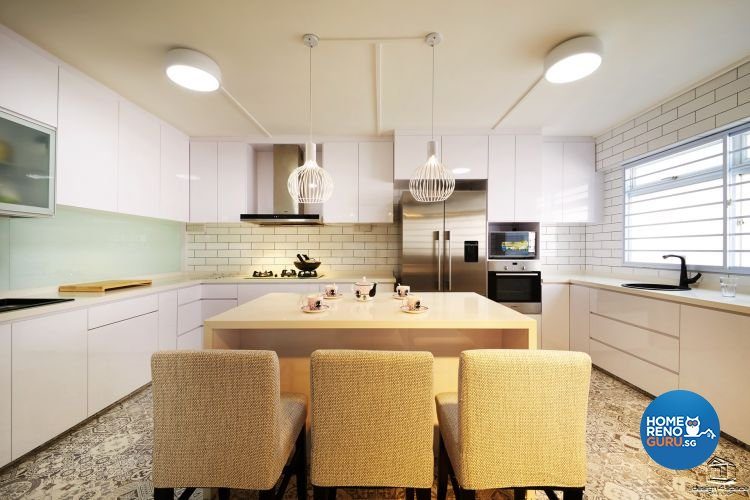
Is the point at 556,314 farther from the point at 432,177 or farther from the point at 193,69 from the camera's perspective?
the point at 193,69

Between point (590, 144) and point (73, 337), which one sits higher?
point (590, 144)

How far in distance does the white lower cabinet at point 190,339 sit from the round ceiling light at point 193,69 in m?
2.35

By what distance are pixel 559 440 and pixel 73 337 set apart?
2754mm

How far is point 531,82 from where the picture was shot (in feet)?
7.80

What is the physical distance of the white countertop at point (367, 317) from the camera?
141 centimetres

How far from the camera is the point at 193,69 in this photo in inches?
79.1

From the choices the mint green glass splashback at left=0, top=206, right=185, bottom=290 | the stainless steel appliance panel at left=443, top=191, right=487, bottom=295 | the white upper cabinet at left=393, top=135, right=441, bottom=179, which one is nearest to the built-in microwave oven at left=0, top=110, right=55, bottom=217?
the mint green glass splashback at left=0, top=206, right=185, bottom=290

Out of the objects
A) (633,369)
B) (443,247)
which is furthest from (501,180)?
(633,369)

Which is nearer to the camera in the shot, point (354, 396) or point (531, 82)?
point (354, 396)

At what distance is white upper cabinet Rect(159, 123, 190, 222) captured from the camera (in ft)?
10.4

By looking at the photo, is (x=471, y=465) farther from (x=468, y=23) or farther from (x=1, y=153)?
(x=1, y=153)

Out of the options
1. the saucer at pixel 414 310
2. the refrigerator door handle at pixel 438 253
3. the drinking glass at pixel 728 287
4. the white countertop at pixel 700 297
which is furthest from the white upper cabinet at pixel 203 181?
the drinking glass at pixel 728 287

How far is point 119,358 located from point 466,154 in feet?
12.1

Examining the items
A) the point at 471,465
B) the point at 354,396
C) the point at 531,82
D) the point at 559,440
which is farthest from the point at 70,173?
the point at 531,82
